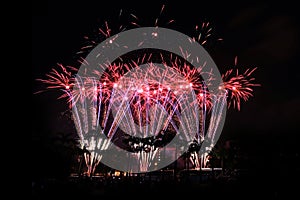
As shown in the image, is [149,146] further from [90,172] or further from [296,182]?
[296,182]

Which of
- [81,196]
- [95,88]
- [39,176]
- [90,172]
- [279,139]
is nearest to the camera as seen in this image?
[81,196]

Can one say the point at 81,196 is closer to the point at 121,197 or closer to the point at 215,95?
the point at 121,197

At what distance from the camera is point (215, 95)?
90.7 feet

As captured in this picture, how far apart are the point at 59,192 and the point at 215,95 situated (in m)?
18.8

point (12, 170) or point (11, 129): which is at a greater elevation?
point (11, 129)

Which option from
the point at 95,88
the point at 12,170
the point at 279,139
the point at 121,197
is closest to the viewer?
the point at 12,170

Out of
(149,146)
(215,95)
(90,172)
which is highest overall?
(215,95)

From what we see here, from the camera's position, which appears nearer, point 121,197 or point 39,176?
point 121,197

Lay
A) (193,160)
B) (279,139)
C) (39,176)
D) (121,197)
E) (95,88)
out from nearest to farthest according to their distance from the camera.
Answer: (121,197), (39,176), (279,139), (95,88), (193,160)

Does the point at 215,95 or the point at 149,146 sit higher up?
the point at 215,95

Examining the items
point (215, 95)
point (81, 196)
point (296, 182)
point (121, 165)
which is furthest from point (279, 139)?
point (121, 165)

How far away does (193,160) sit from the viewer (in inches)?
1457

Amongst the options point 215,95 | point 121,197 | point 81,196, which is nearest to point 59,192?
point 81,196

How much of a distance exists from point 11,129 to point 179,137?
2547cm
